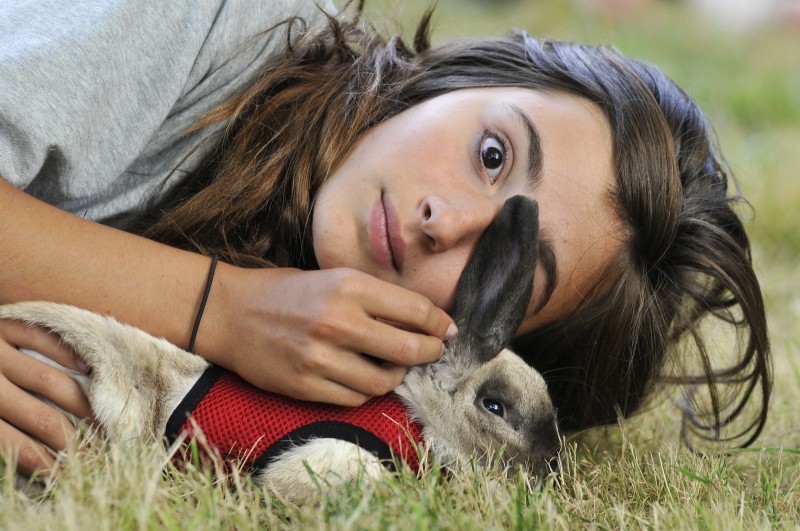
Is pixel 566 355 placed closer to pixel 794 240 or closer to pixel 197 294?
pixel 197 294

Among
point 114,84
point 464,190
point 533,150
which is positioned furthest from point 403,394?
point 114,84

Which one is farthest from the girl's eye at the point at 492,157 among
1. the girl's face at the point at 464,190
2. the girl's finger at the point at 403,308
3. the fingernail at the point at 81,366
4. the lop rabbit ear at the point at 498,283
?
the fingernail at the point at 81,366

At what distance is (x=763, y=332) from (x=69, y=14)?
4.59ft

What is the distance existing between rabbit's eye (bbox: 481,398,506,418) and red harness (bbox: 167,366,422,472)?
11 cm

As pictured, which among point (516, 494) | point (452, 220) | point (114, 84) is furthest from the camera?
point (114, 84)

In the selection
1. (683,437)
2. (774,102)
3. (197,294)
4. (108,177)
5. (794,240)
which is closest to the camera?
(197,294)

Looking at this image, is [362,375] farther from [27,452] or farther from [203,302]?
[27,452]

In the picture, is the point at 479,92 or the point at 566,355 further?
the point at 566,355

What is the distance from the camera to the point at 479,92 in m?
1.56

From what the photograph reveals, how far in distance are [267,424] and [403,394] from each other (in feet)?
0.69

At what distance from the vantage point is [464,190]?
4.59 feet

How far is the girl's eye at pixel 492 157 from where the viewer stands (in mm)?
1435

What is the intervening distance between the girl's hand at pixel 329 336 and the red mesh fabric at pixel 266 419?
0.02 meters

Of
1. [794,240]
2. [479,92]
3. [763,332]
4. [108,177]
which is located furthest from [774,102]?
[108,177]
